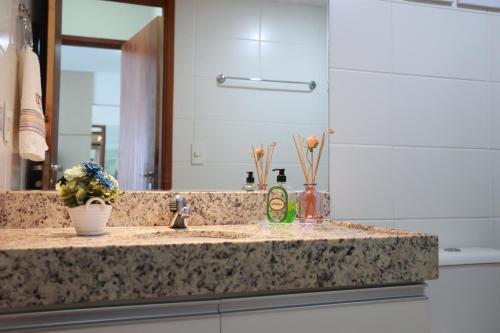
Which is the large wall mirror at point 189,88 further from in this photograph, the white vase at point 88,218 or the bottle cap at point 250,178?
the white vase at point 88,218

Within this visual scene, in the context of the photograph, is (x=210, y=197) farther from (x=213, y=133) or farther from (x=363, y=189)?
(x=363, y=189)

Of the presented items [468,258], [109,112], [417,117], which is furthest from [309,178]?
[109,112]

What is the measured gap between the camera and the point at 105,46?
50.6 inches

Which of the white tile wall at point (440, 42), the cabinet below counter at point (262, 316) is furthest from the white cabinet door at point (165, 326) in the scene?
the white tile wall at point (440, 42)

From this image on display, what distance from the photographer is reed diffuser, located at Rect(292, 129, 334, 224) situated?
128 cm

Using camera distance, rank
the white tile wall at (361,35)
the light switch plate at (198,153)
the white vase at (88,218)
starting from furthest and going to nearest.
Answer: the white tile wall at (361,35) → the light switch plate at (198,153) → the white vase at (88,218)

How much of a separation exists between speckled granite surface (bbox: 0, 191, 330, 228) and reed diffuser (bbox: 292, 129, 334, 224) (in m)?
0.09

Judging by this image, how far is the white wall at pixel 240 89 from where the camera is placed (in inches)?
53.3

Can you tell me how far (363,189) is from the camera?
1.44 m

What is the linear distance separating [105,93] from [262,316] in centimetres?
82

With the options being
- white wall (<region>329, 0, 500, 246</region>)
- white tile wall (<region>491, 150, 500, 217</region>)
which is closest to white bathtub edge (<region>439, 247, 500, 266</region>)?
white wall (<region>329, 0, 500, 246</region>)

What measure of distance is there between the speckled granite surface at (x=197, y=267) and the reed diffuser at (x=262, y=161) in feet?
1.81

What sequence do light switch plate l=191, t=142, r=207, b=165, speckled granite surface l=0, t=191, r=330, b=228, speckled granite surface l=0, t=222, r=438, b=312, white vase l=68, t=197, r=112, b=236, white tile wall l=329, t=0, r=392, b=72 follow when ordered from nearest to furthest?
speckled granite surface l=0, t=222, r=438, b=312 < white vase l=68, t=197, r=112, b=236 < speckled granite surface l=0, t=191, r=330, b=228 < light switch plate l=191, t=142, r=207, b=165 < white tile wall l=329, t=0, r=392, b=72

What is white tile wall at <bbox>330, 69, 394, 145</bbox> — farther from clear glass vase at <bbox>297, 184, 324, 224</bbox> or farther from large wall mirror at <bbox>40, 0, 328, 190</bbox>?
clear glass vase at <bbox>297, 184, 324, 224</bbox>
